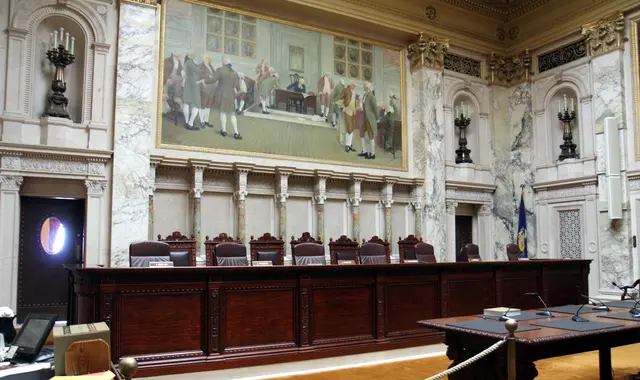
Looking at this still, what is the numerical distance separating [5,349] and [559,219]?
1170 cm

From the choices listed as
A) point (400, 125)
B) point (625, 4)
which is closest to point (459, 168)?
point (400, 125)

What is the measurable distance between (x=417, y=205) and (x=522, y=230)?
2740mm

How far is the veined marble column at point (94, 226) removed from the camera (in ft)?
27.6

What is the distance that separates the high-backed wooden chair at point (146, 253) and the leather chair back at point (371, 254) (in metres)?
2.99

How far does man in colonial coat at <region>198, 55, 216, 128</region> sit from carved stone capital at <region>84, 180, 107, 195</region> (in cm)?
209

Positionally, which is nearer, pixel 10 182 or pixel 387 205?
pixel 10 182

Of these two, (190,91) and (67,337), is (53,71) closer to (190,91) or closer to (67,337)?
(190,91)

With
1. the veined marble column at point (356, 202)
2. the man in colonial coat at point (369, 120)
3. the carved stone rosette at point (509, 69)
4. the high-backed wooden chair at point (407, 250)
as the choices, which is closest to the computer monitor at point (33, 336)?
the high-backed wooden chair at point (407, 250)

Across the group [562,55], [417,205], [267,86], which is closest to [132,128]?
[267,86]

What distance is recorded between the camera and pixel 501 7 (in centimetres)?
1320

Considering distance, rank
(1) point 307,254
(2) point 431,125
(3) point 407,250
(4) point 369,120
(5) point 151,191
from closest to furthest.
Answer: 1. (1) point 307,254
2. (5) point 151,191
3. (3) point 407,250
4. (4) point 369,120
5. (2) point 431,125

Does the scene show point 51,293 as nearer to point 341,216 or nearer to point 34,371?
point 341,216

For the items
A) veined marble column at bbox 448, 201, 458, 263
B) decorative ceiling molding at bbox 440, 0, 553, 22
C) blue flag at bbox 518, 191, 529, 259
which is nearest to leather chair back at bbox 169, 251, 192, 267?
veined marble column at bbox 448, 201, 458, 263

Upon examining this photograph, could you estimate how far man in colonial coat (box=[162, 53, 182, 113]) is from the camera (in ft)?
30.9
